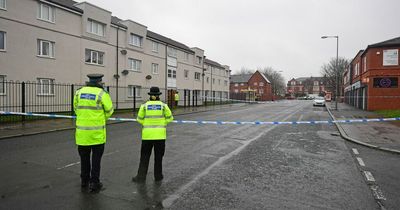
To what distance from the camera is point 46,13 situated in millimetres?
20000

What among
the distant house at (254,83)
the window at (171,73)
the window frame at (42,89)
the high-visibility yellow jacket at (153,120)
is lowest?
the high-visibility yellow jacket at (153,120)

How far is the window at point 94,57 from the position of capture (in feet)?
76.8

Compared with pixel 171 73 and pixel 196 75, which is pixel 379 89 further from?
pixel 196 75

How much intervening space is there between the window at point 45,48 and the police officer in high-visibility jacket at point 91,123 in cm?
1813

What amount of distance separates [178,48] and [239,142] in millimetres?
28856

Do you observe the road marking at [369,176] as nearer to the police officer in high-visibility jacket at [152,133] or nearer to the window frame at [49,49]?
the police officer in high-visibility jacket at [152,133]

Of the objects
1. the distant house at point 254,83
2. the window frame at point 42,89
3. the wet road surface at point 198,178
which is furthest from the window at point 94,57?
the distant house at point 254,83

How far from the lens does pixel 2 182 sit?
16.1 ft

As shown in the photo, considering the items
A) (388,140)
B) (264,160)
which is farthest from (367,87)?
(264,160)

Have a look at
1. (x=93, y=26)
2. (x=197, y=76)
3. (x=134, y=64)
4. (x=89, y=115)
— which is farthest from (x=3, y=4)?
(x=197, y=76)

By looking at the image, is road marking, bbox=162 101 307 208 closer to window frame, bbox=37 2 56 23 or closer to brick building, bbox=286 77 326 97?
window frame, bbox=37 2 56 23

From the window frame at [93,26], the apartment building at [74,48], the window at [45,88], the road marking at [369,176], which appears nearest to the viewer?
the road marking at [369,176]

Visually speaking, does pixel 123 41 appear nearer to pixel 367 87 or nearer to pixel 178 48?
pixel 178 48

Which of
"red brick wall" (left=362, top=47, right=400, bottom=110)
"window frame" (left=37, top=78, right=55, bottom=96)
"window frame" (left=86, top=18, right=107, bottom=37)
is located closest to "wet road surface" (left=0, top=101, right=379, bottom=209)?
"window frame" (left=37, top=78, right=55, bottom=96)
